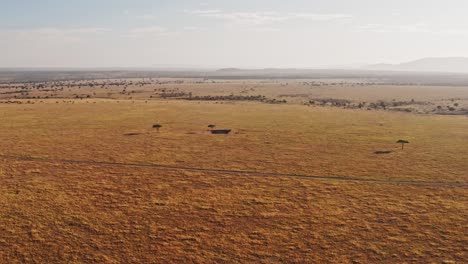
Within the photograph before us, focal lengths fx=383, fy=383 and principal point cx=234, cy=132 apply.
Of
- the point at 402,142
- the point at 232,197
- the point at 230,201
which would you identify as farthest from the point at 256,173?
the point at 402,142

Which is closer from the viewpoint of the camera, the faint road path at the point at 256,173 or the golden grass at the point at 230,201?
the golden grass at the point at 230,201

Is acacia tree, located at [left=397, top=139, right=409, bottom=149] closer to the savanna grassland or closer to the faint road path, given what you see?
the savanna grassland

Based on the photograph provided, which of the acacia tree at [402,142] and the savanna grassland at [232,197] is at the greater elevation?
the acacia tree at [402,142]

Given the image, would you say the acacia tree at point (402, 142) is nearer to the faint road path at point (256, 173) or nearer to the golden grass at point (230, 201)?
the golden grass at point (230, 201)

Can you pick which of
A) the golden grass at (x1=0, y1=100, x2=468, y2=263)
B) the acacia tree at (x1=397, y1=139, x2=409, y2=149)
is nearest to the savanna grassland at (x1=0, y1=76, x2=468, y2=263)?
the golden grass at (x1=0, y1=100, x2=468, y2=263)

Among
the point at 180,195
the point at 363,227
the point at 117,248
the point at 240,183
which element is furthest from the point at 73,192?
the point at 363,227

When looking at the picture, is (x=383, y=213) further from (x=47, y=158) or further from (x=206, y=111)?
(x=206, y=111)

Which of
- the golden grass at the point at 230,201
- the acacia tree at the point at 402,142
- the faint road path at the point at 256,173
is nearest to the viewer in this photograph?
the golden grass at the point at 230,201

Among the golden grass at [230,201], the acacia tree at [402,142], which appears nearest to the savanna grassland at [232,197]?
the golden grass at [230,201]
